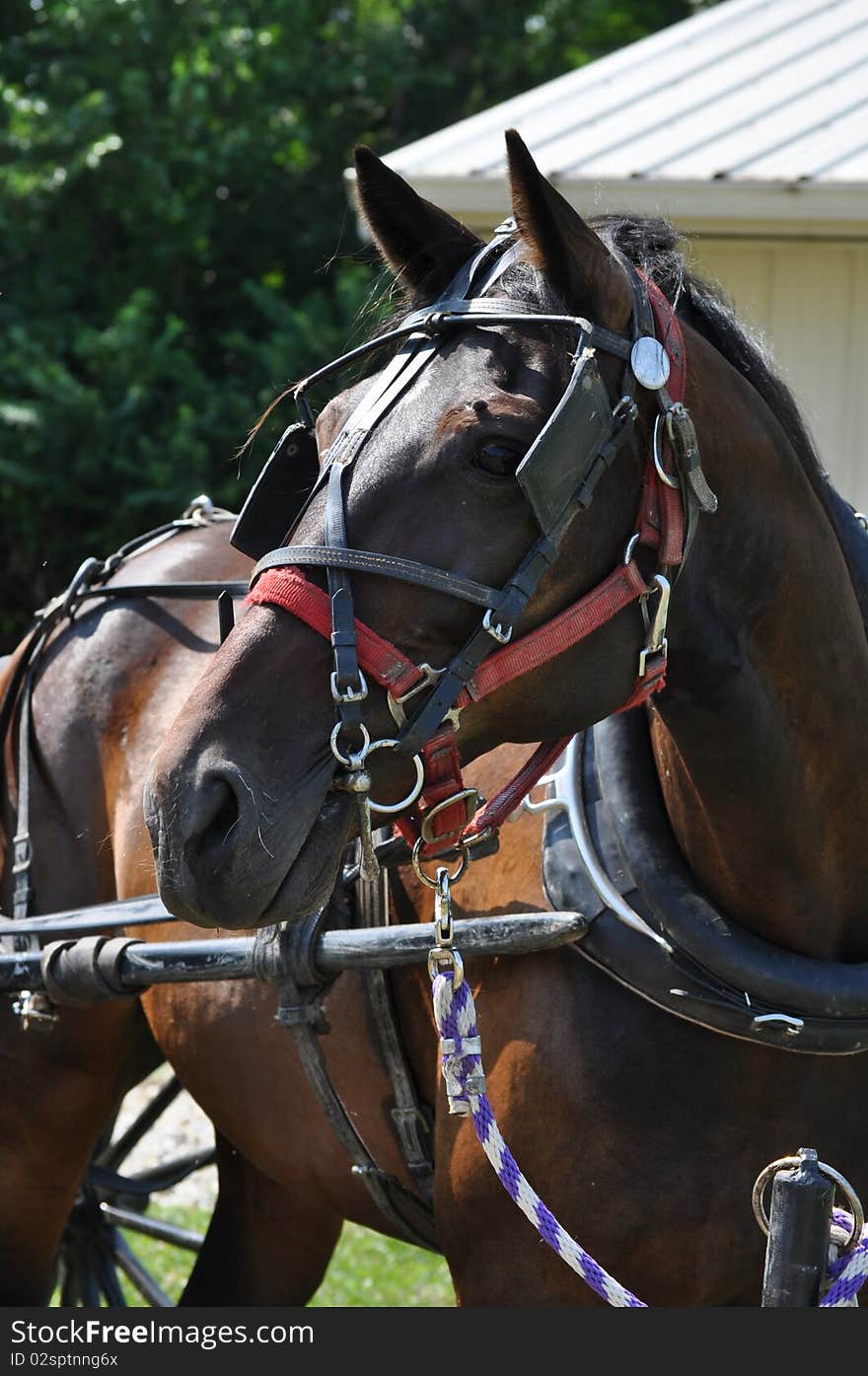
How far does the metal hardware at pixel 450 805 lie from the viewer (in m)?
1.87

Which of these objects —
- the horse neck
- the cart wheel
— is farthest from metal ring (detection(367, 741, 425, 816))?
the cart wheel

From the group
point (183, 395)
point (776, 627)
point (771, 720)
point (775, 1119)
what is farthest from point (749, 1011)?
point (183, 395)

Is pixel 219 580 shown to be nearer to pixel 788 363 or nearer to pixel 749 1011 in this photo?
pixel 749 1011

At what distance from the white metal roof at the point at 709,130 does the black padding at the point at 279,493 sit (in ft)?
8.04

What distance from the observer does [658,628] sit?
1906 mm

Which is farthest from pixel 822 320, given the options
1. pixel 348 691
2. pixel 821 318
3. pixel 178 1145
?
pixel 178 1145

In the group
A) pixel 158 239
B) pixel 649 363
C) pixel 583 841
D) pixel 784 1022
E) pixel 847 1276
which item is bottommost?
pixel 847 1276

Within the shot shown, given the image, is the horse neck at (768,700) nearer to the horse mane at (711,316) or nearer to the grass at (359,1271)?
the horse mane at (711,316)

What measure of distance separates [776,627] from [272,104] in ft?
29.1

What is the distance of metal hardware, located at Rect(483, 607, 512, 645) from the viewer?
179 centimetres

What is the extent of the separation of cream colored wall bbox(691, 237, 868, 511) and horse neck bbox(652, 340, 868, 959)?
9.95ft

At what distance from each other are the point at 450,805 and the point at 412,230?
30.9 inches

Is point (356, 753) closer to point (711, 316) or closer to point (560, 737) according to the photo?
point (560, 737)

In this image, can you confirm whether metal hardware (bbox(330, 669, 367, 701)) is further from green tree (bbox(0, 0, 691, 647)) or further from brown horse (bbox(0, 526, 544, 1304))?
green tree (bbox(0, 0, 691, 647))
